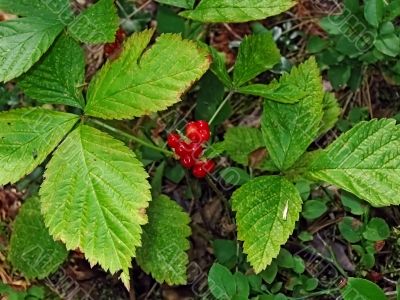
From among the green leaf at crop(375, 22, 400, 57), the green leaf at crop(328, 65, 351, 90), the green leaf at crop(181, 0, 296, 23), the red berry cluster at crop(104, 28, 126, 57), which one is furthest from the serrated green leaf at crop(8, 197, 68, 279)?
the green leaf at crop(375, 22, 400, 57)

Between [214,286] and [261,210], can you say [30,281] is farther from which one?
[261,210]

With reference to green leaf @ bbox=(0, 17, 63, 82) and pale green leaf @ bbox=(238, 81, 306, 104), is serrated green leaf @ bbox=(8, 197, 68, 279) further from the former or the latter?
pale green leaf @ bbox=(238, 81, 306, 104)

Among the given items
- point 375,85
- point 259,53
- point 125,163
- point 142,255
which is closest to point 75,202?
point 125,163

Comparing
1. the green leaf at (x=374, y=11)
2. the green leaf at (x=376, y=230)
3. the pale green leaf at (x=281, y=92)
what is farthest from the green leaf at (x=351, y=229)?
the green leaf at (x=374, y=11)

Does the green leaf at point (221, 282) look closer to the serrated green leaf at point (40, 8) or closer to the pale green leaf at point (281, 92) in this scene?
the pale green leaf at point (281, 92)

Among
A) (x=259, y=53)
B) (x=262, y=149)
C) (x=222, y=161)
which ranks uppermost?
(x=259, y=53)
